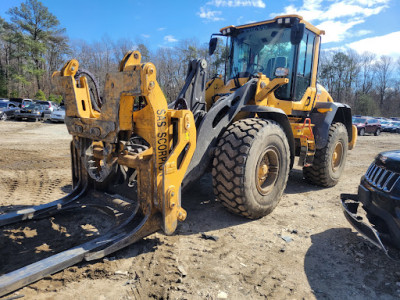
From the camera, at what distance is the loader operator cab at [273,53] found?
4852mm

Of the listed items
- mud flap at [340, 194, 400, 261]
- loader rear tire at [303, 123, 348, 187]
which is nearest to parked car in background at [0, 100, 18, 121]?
loader rear tire at [303, 123, 348, 187]

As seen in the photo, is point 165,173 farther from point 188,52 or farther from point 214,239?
point 188,52

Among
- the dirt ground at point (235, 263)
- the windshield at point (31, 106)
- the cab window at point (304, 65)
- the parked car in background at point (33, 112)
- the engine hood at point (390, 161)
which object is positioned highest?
the cab window at point (304, 65)

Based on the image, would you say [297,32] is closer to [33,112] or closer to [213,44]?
[213,44]

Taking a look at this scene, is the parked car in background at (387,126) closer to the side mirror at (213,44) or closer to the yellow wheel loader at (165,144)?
the yellow wheel loader at (165,144)

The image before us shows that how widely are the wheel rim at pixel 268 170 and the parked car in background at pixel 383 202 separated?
106 centimetres

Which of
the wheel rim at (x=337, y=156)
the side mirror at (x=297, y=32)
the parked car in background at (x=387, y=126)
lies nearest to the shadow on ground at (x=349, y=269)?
the side mirror at (x=297, y=32)

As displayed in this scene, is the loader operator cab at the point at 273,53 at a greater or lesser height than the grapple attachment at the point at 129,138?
greater

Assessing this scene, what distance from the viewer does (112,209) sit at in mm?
3617

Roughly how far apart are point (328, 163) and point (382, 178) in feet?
9.38

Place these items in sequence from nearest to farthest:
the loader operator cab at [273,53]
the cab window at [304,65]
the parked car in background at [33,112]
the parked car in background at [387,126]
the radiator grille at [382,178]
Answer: the radiator grille at [382,178]
the loader operator cab at [273,53]
the cab window at [304,65]
the parked car in background at [33,112]
the parked car in background at [387,126]

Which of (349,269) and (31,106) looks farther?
(31,106)

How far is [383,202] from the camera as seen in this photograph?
270 centimetres

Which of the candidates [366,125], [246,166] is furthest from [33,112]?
[366,125]
